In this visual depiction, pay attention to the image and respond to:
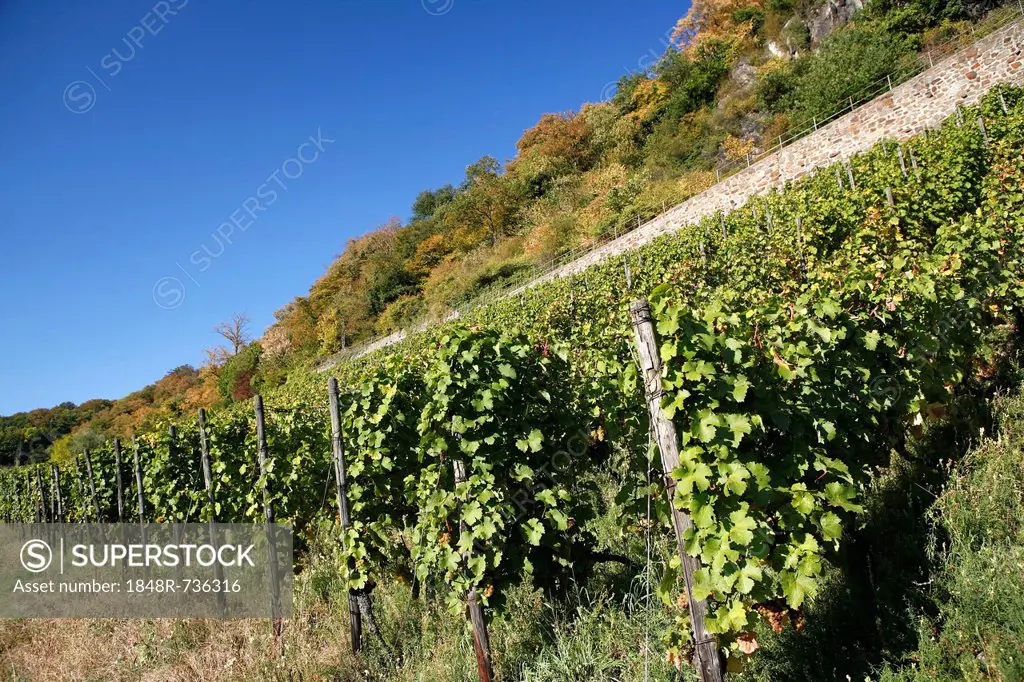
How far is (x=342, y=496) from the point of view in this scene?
3875 millimetres

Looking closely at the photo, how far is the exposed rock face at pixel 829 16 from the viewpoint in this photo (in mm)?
24906

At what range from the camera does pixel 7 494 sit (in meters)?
15.5

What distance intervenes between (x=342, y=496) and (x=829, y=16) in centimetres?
3238

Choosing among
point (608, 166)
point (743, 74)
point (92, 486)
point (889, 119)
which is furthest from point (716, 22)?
point (92, 486)

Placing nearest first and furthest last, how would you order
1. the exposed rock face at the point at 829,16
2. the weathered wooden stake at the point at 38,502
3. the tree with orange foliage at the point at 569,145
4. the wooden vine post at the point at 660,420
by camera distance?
the wooden vine post at the point at 660,420
the weathered wooden stake at the point at 38,502
the exposed rock face at the point at 829,16
the tree with orange foliage at the point at 569,145

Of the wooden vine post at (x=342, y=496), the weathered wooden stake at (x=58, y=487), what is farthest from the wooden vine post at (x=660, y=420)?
the weathered wooden stake at (x=58, y=487)

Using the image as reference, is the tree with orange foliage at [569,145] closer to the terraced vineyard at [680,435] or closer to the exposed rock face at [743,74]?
the exposed rock face at [743,74]

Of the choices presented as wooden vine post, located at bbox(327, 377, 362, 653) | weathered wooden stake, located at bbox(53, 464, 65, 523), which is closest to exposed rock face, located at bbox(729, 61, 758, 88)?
wooden vine post, located at bbox(327, 377, 362, 653)

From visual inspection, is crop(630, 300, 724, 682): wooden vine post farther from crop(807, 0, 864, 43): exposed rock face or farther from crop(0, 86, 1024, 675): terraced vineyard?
crop(807, 0, 864, 43): exposed rock face

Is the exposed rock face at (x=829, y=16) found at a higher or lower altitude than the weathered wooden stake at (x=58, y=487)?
higher

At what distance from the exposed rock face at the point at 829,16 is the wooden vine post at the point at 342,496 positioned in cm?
3011

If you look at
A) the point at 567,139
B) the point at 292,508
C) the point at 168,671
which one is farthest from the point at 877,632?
the point at 567,139

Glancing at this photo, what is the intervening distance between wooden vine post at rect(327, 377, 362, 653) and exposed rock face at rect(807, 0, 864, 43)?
98.8 ft

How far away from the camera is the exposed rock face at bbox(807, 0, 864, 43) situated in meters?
24.9
